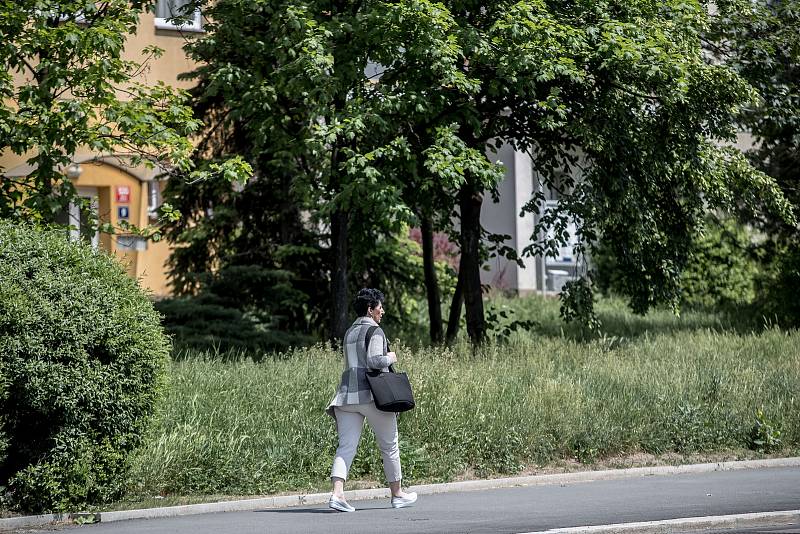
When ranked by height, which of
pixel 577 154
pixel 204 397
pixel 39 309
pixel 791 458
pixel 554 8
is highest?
pixel 554 8

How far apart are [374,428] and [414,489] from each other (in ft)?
5.56

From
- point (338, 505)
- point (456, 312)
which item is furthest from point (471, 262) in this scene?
point (338, 505)

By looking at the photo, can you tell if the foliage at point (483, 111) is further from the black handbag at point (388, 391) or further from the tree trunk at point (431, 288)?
the black handbag at point (388, 391)

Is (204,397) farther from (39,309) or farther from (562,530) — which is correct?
(562,530)

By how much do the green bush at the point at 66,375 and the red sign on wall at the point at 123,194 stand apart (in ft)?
52.2

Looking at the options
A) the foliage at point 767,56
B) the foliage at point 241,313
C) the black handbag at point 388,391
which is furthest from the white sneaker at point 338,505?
the foliage at point 767,56

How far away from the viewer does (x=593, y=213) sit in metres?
18.5

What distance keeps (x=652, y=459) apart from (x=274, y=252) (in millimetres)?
11046

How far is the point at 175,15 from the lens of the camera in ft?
65.6

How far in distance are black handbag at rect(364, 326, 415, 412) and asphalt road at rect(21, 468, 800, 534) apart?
3.04ft

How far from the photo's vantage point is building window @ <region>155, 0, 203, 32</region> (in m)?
19.9

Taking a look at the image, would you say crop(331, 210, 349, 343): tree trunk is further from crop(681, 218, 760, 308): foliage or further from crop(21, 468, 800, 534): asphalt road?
crop(681, 218, 760, 308): foliage

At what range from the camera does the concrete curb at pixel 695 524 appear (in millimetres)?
8969

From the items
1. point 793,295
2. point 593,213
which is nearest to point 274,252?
point 593,213
